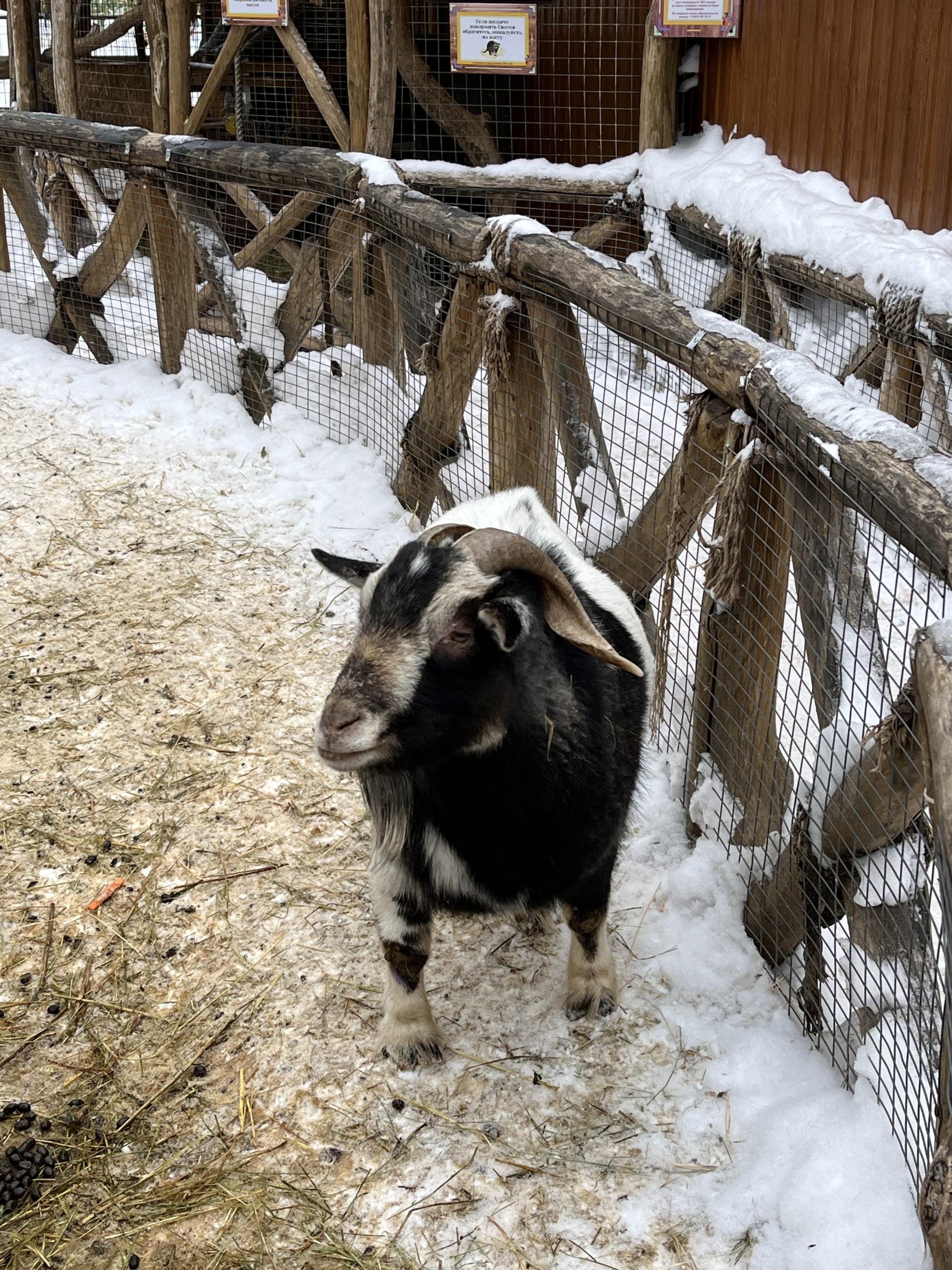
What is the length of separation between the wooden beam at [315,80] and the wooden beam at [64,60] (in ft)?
6.65

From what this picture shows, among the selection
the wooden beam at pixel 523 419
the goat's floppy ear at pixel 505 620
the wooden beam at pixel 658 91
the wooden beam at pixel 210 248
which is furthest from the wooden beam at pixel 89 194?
the goat's floppy ear at pixel 505 620

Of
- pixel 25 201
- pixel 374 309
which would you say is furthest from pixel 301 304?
pixel 25 201

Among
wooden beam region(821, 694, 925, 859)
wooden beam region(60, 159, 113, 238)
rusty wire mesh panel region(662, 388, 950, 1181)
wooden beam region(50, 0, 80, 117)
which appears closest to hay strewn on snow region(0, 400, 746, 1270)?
rusty wire mesh panel region(662, 388, 950, 1181)

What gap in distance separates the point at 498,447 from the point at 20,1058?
3057 mm

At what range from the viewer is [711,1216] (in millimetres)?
2689

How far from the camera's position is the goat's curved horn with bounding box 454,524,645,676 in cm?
267

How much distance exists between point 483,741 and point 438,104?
23.0 ft

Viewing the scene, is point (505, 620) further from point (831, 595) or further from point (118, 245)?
point (118, 245)

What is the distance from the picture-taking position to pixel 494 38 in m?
7.34

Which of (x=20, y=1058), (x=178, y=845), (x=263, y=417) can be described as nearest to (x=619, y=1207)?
(x=20, y=1058)

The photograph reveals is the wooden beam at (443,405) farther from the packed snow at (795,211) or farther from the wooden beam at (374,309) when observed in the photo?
the packed snow at (795,211)

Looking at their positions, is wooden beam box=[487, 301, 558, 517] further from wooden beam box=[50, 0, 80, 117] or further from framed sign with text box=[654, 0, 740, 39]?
wooden beam box=[50, 0, 80, 117]

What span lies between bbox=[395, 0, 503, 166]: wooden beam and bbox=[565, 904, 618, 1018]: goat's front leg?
6.84 metres

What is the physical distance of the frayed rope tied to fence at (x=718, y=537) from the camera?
10.3 feet
